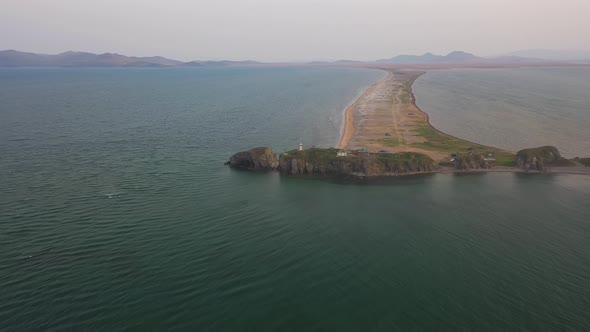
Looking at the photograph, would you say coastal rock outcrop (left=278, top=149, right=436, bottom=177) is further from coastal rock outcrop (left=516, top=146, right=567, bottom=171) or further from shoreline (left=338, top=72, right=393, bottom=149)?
coastal rock outcrop (left=516, top=146, right=567, bottom=171)

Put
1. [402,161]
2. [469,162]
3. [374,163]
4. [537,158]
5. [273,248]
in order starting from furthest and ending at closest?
[469,162] → [537,158] → [402,161] → [374,163] → [273,248]

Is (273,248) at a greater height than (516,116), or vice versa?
(516,116)

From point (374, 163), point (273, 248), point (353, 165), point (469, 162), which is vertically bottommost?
point (273, 248)

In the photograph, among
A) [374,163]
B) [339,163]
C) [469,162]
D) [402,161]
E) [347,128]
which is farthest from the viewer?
[347,128]

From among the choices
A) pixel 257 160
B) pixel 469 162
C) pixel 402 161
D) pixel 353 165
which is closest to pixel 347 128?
pixel 402 161

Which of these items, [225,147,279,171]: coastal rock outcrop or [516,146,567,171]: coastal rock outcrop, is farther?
[225,147,279,171]: coastal rock outcrop

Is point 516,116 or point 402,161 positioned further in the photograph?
point 516,116

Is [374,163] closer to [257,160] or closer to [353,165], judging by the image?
[353,165]

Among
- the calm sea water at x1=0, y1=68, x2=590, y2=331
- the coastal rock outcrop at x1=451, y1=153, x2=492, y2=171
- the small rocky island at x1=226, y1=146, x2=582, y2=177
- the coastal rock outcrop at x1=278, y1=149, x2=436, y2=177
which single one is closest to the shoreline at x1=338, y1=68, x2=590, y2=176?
the coastal rock outcrop at x1=451, y1=153, x2=492, y2=171
